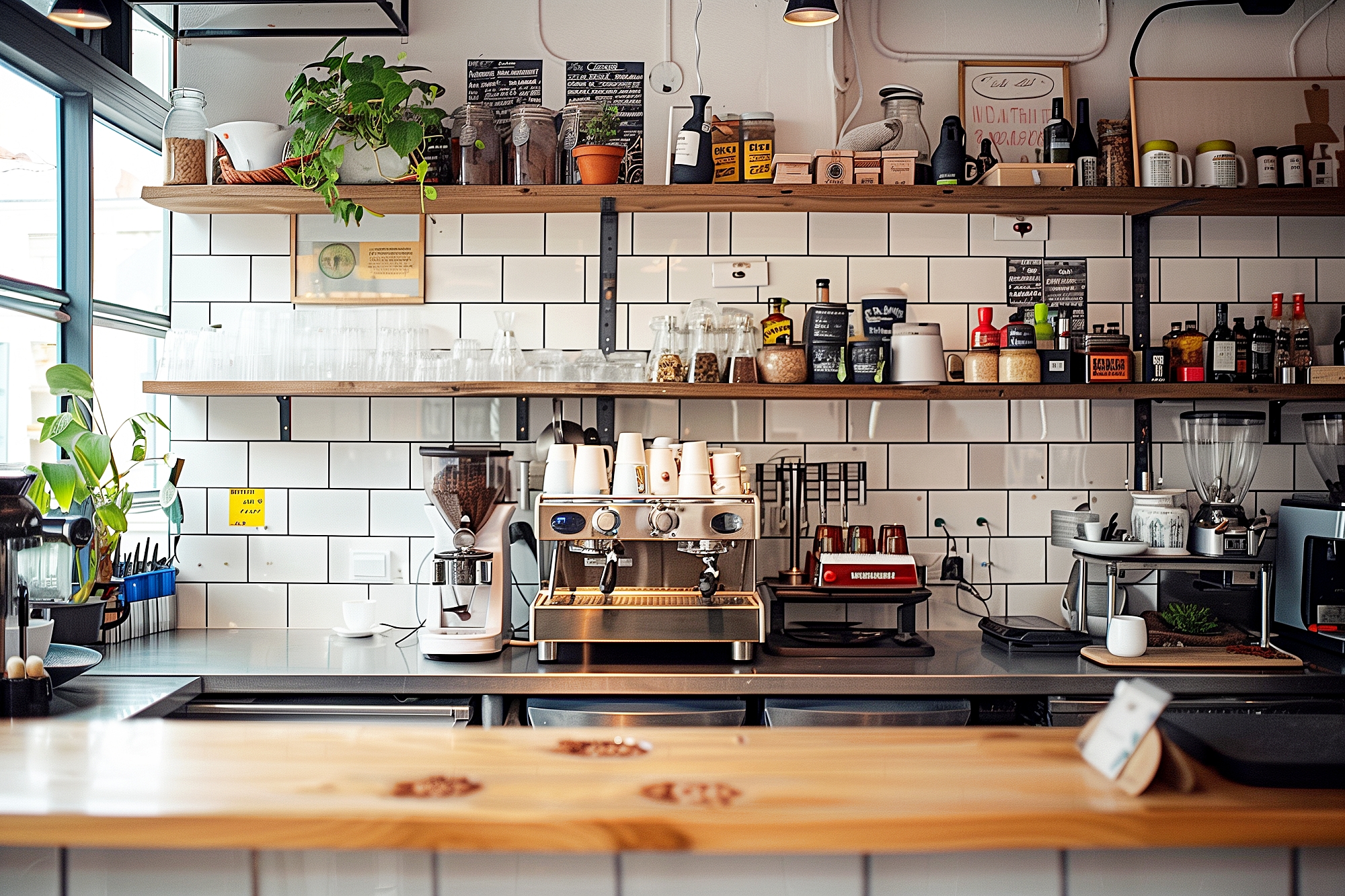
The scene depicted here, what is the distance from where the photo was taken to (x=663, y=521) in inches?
99.5

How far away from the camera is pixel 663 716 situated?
2.36m

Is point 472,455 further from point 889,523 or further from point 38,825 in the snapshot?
point 38,825

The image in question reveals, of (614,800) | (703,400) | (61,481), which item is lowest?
(614,800)

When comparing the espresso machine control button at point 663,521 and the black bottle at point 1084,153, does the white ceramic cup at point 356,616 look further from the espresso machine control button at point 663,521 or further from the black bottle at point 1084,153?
the black bottle at point 1084,153

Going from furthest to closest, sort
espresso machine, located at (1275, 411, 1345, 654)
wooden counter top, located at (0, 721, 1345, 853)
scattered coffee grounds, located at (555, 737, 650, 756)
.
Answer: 1. espresso machine, located at (1275, 411, 1345, 654)
2. scattered coffee grounds, located at (555, 737, 650, 756)
3. wooden counter top, located at (0, 721, 1345, 853)

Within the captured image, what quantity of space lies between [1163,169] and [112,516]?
2981 mm

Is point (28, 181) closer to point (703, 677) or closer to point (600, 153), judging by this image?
point (600, 153)

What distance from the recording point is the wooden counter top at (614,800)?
109 centimetres

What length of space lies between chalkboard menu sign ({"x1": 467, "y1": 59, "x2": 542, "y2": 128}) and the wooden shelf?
3.02ft

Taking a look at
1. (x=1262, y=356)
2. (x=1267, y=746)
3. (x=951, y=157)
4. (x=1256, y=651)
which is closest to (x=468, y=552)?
(x=951, y=157)

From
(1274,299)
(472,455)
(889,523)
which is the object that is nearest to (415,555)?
(472,455)

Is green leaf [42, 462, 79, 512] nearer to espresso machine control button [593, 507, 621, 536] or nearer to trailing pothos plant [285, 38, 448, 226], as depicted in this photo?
trailing pothos plant [285, 38, 448, 226]

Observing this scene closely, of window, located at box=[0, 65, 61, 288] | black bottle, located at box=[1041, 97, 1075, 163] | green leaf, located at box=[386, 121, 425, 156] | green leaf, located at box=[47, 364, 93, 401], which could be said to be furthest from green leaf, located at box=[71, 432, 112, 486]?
black bottle, located at box=[1041, 97, 1075, 163]

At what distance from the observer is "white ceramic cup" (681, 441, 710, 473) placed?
103 inches
